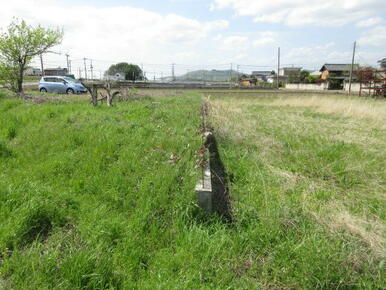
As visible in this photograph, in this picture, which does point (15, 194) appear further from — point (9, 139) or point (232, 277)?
point (9, 139)

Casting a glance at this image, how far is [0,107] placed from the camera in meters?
9.52

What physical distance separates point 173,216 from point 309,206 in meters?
1.79

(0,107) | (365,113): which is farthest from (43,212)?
(365,113)

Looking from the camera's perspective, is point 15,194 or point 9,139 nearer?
point 15,194

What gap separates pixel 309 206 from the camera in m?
3.50

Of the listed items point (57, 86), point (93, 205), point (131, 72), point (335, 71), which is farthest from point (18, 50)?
point (335, 71)

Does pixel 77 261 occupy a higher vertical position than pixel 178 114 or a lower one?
lower

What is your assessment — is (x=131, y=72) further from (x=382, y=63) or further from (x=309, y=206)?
(x=309, y=206)

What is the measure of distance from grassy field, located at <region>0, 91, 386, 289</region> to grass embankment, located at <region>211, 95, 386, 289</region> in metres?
0.02

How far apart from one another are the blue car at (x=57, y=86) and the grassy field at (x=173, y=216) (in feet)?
57.5

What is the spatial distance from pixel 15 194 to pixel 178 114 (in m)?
6.19

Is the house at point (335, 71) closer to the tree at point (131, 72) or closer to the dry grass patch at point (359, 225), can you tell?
the tree at point (131, 72)

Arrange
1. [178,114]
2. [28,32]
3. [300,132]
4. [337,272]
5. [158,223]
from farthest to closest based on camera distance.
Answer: [28,32] → [178,114] → [300,132] → [158,223] → [337,272]

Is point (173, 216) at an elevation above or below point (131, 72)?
below
